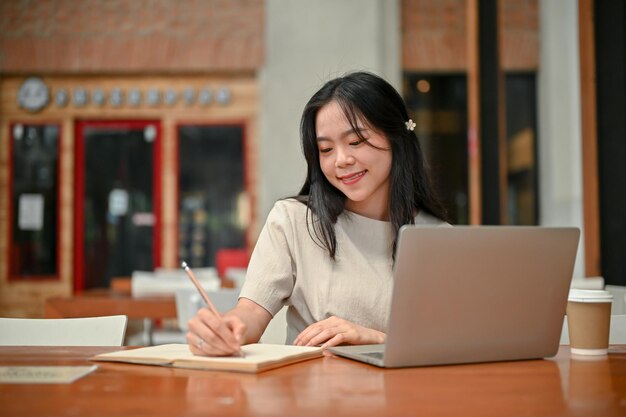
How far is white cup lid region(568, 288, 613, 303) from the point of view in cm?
143

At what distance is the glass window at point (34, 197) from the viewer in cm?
784

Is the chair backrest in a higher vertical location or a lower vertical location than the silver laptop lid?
lower

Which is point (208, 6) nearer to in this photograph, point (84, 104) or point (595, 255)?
point (84, 104)

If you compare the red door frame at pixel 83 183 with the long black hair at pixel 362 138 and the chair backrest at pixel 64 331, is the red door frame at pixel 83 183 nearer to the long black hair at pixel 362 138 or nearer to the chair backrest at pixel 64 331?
the long black hair at pixel 362 138

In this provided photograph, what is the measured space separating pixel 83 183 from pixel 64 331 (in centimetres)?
638

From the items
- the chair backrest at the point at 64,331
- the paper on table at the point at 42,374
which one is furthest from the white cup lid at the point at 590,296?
the chair backrest at the point at 64,331

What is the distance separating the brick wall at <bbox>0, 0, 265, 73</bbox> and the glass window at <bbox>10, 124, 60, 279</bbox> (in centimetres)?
71

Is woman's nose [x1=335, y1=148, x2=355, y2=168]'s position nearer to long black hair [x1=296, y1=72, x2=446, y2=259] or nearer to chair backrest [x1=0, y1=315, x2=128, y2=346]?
long black hair [x1=296, y1=72, x2=446, y2=259]

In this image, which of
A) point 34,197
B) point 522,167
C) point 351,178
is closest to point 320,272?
point 351,178

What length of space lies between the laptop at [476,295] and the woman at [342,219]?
1.70ft

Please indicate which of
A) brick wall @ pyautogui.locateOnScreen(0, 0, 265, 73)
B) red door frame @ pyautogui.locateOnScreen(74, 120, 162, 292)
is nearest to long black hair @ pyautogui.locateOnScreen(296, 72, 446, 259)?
brick wall @ pyautogui.locateOnScreen(0, 0, 265, 73)

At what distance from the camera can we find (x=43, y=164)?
25.9 ft

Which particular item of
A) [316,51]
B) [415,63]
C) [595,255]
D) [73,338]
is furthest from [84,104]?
[73,338]

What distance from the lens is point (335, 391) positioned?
3.50 ft
